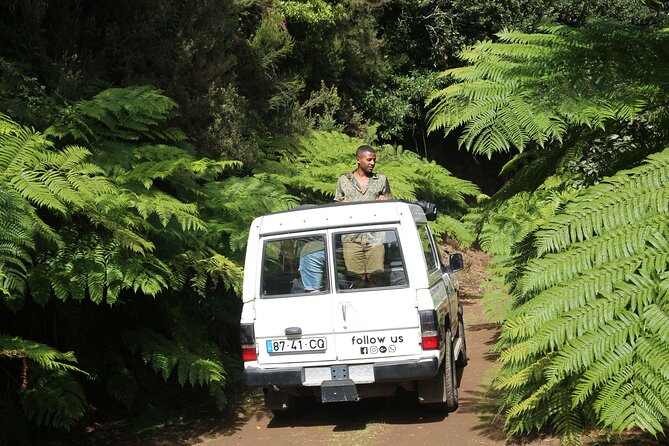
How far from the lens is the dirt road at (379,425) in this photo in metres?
7.15

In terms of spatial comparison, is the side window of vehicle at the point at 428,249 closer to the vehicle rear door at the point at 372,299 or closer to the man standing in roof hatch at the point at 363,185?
the vehicle rear door at the point at 372,299

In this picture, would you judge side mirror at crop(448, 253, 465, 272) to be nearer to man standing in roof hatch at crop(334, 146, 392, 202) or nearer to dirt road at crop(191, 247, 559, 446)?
man standing in roof hatch at crop(334, 146, 392, 202)

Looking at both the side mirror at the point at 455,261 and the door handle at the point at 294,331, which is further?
the side mirror at the point at 455,261

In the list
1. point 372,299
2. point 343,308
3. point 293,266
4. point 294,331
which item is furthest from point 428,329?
point 293,266

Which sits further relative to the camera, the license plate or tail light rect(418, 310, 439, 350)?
the license plate

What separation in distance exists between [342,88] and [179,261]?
11.9m

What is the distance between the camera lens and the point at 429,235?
859cm

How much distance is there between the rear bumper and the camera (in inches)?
278

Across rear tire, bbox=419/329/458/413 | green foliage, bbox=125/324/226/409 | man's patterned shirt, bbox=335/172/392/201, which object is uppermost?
man's patterned shirt, bbox=335/172/392/201

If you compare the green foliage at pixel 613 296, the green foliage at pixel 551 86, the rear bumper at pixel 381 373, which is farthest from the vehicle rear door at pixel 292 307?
the green foliage at pixel 613 296

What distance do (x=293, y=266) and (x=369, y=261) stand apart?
729mm

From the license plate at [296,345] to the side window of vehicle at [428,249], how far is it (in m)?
1.30

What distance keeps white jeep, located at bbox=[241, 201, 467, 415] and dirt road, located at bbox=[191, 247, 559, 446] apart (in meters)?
0.29

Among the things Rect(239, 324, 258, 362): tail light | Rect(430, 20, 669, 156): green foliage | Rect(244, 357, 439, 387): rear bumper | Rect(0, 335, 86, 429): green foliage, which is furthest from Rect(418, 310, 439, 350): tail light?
Rect(430, 20, 669, 156): green foliage
